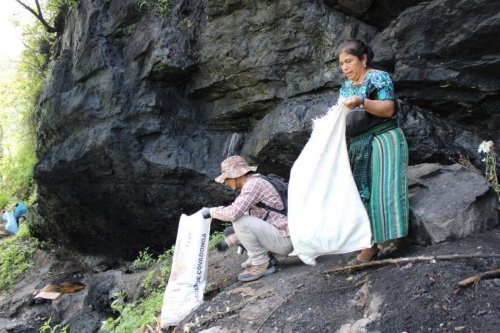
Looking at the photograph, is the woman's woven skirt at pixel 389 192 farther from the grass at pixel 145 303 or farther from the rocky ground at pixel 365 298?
the grass at pixel 145 303

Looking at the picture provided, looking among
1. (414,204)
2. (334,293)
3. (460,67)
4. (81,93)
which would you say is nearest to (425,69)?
(460,67)

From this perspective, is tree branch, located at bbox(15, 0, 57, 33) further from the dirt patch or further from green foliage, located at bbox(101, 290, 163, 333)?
the dirt patch

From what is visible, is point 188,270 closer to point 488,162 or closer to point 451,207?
point 451,207

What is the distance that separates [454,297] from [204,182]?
14.8 feet

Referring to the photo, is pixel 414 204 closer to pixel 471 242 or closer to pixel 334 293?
pixel 471 242

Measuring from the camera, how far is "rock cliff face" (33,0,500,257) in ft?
16.1

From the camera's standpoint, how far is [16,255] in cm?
970

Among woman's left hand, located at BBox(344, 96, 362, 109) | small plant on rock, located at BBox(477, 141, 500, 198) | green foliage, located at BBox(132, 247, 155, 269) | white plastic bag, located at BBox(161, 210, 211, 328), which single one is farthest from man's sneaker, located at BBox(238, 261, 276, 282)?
green foliage, located at BBox(132, 247, 155, 269)

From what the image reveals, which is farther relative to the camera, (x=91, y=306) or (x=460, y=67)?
(x=91, y=306)

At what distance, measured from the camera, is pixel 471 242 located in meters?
3.30

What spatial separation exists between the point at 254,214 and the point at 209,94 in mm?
3352

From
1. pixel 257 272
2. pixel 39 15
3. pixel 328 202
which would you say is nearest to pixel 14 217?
pixel 39 15

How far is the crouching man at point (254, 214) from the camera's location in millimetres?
3816

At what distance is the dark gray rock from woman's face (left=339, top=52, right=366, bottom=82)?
1192 mm
